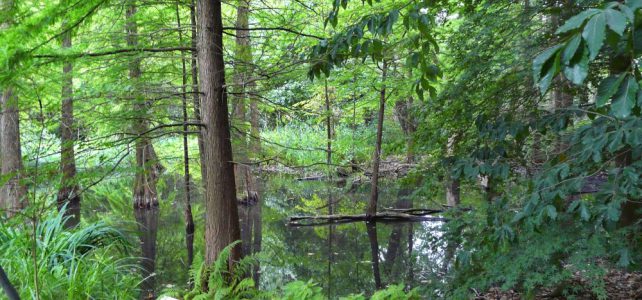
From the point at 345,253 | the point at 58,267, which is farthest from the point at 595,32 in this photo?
the point at 345,253

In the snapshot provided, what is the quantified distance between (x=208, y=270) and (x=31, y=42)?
2317mm

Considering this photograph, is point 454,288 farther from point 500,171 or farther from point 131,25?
point 131,25

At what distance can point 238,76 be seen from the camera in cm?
560

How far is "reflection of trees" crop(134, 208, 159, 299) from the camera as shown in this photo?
660 cm

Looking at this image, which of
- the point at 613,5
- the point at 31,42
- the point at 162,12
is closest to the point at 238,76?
the point at 162,12

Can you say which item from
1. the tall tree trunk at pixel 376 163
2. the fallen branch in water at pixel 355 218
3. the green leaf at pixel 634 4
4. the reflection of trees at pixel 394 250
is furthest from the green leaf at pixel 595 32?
the fallen branch in water at pixel 355 218

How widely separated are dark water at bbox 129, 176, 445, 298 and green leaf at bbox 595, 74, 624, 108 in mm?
3018

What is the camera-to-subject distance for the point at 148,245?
9.18m

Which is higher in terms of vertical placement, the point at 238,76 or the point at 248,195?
the point at 238,76

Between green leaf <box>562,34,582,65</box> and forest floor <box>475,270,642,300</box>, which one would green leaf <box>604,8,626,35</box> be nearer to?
green leaf <box>562,34,582,65</box>

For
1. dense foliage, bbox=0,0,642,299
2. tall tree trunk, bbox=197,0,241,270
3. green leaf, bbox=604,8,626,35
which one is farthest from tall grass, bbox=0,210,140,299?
green leaf, bbox=604,8,626,35

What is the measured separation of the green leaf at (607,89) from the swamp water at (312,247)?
3.35 meters

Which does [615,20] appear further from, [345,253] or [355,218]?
[355,218]

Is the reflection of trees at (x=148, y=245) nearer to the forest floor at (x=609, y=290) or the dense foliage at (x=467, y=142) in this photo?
the dense foliage at (x=467, y=142)
